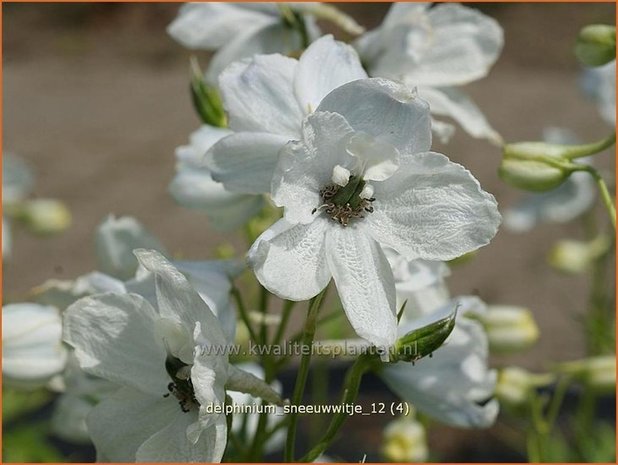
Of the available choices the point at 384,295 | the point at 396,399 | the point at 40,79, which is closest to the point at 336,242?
the point at 384,295

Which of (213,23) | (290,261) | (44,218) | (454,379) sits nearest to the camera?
(290,261)

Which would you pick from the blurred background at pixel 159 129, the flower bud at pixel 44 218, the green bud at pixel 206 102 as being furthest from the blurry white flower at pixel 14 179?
the green bud at pixel 206 102

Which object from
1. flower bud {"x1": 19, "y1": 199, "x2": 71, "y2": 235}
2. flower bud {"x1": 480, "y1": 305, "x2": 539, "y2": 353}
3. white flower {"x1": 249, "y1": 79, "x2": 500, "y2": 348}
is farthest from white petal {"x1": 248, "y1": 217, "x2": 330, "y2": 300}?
flower bud {"x1": 19, "y1": 199, "x2": 71, "y2": 235}

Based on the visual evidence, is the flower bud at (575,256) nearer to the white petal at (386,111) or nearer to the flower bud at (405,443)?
the flower bud at (405,443)

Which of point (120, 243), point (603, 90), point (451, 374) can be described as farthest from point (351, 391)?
point (603, 90)

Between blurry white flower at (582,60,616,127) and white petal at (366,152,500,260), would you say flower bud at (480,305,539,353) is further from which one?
white petal at (366,152,500,260)

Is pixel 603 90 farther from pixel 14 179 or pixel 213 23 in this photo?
pixel 14 179

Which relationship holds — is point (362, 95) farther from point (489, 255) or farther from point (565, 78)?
point (565, 78)
